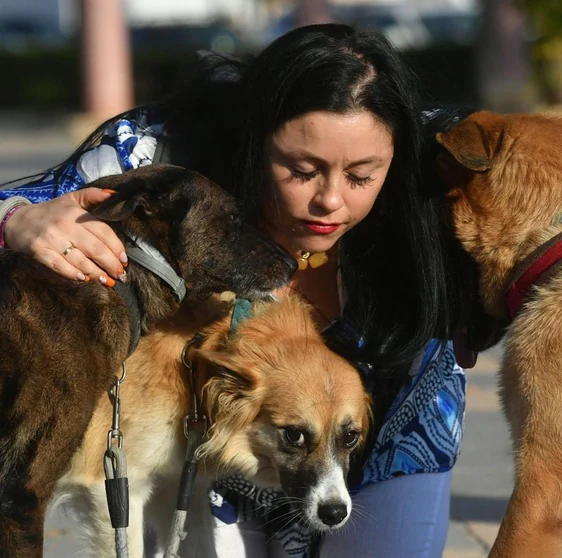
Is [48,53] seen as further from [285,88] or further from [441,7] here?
[285,88]

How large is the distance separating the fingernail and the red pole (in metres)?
18.7

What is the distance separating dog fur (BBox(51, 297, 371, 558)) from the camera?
150 inches

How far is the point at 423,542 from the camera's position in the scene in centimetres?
405

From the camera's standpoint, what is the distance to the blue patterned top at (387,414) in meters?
3.98

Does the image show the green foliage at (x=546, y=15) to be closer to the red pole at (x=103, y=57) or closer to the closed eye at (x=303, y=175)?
the red pole at (x=103, y=57)

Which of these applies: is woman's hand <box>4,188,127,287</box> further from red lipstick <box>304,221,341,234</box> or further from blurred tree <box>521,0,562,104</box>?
blurred tree <box>521,0,562,104</box>

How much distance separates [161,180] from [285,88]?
0.54 metres

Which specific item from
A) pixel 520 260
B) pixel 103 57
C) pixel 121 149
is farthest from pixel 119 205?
pixel 103 57

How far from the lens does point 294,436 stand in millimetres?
3840

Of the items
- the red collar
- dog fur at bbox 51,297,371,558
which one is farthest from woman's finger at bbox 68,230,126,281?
the red collar

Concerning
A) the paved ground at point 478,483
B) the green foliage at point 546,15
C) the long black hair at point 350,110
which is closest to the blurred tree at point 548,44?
the green foliage at point 546,15

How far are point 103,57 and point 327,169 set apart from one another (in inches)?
758

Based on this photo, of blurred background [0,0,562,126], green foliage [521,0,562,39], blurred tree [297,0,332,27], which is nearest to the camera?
green foliage [521,0,562,39]

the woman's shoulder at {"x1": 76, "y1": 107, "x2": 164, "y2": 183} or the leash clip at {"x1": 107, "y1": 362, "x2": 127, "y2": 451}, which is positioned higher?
the woman's shoulder at {"x1": 76, "y1": 107, "x2": 164, "y2": 183}
